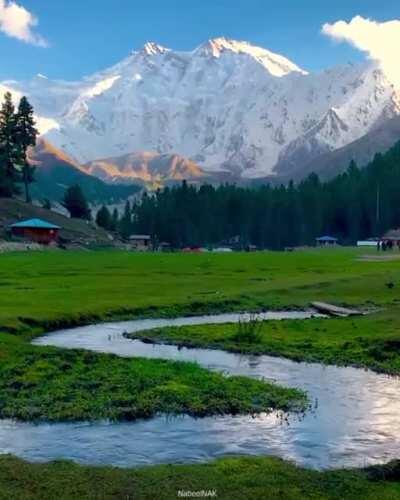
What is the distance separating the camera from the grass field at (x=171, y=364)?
1722 centimetres

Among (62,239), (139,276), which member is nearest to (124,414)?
(139,276)

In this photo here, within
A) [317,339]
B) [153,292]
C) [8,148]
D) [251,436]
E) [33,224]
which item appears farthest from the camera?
[8,148]

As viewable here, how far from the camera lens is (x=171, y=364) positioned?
3177 cm

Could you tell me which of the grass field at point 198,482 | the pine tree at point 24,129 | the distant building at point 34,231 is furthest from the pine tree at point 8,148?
the grass field at point 198,482

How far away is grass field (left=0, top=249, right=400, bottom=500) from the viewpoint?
678 inches

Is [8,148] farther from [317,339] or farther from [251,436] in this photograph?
[251,436]

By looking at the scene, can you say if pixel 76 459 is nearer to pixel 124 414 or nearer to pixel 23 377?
pixel 124 414

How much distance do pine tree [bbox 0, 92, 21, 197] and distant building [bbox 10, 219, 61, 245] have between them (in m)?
13.1

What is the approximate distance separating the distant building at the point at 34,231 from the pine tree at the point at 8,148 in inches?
514

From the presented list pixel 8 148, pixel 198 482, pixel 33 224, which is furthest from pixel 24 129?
pixel 198 482

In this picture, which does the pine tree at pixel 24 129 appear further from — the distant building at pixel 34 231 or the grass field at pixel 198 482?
the grass field at pixel 198 482

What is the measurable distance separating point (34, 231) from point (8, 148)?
2305cm

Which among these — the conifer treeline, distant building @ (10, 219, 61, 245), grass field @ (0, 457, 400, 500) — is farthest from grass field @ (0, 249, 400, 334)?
the conifer treeline

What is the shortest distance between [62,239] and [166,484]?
159636 millimetres
